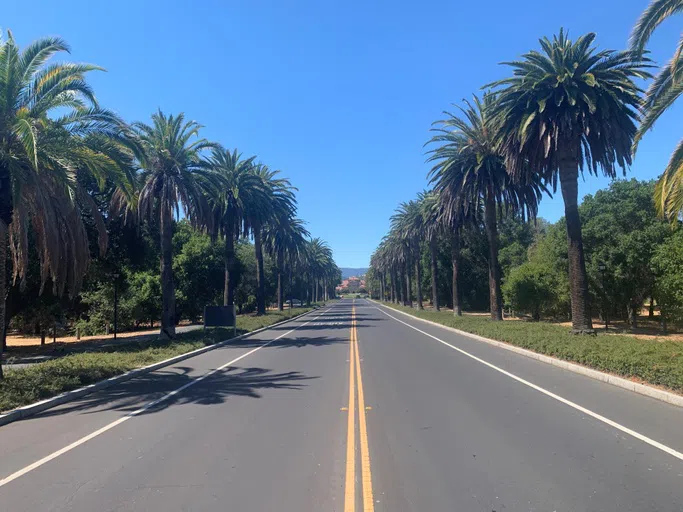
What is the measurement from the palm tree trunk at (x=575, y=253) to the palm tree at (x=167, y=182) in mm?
17403

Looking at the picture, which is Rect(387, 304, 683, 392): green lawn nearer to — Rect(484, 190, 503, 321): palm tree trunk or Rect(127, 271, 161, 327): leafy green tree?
Rect(484, 190, 503, 321): palm tree trunk

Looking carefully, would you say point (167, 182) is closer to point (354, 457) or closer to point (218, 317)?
point (218, 317)

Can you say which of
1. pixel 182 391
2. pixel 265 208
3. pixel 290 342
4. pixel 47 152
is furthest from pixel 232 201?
pixel 182 391

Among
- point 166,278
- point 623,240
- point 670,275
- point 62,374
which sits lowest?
point 62,374

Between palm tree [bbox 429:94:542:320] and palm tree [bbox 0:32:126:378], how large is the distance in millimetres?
21142

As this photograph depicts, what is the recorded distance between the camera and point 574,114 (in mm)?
20359

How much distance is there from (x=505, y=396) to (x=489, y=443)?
11.4ft

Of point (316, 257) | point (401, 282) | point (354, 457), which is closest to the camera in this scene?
point (354, 457)

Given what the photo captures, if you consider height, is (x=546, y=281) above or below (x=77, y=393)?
above

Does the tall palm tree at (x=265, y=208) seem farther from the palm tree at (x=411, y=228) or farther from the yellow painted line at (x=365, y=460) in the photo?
the yellow painted line at (x=365, y=460)

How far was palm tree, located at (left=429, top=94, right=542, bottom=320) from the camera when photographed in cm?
2958

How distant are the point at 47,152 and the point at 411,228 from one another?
46.7 m

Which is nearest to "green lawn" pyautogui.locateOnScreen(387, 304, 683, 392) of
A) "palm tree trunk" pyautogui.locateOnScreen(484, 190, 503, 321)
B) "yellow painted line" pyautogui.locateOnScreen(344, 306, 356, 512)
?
"yellow painted line" pyautogui.locateOnScreen(344, 306, 356, 512)

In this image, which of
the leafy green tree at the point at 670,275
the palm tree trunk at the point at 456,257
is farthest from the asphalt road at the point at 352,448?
the palm tree trunk at the point at 456,257
